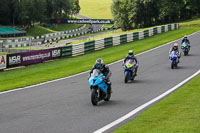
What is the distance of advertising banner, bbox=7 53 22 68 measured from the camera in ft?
86.8

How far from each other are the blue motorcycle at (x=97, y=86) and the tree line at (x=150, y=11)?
6978 centimetres

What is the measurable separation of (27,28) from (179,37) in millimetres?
68315

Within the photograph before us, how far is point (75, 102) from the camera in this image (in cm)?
1395

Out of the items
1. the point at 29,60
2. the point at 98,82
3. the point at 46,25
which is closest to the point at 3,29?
the point at 46,25

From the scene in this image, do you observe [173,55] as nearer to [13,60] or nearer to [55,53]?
[13,60]

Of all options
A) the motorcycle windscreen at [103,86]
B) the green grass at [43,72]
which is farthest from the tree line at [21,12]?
the motorcycle windscreen at [103,86]

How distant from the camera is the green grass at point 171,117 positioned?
30.5 feet

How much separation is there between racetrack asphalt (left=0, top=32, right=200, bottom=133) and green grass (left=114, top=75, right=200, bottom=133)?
2.87 feet

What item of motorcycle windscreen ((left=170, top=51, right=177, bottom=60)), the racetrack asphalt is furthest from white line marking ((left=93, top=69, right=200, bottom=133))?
motorcycle windscreen ((left=170, top=51, right=177, bottom=60))

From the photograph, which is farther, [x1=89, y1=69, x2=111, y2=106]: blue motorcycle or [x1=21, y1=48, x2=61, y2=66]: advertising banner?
[x1=21, y1=48, x2=61, y2=66]: advertising banner

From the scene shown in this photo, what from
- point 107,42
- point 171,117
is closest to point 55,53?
point 107,42

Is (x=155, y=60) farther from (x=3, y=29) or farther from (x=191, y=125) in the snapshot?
(x=3, y=29)

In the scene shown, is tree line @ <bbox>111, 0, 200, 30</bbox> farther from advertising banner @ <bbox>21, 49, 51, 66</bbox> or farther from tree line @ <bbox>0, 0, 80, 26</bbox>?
advertising banner @ <bbox>21, 49, 51, 66</bbox>

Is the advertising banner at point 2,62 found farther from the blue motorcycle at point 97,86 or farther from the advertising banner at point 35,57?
the blue motorcycle at point 97,86
